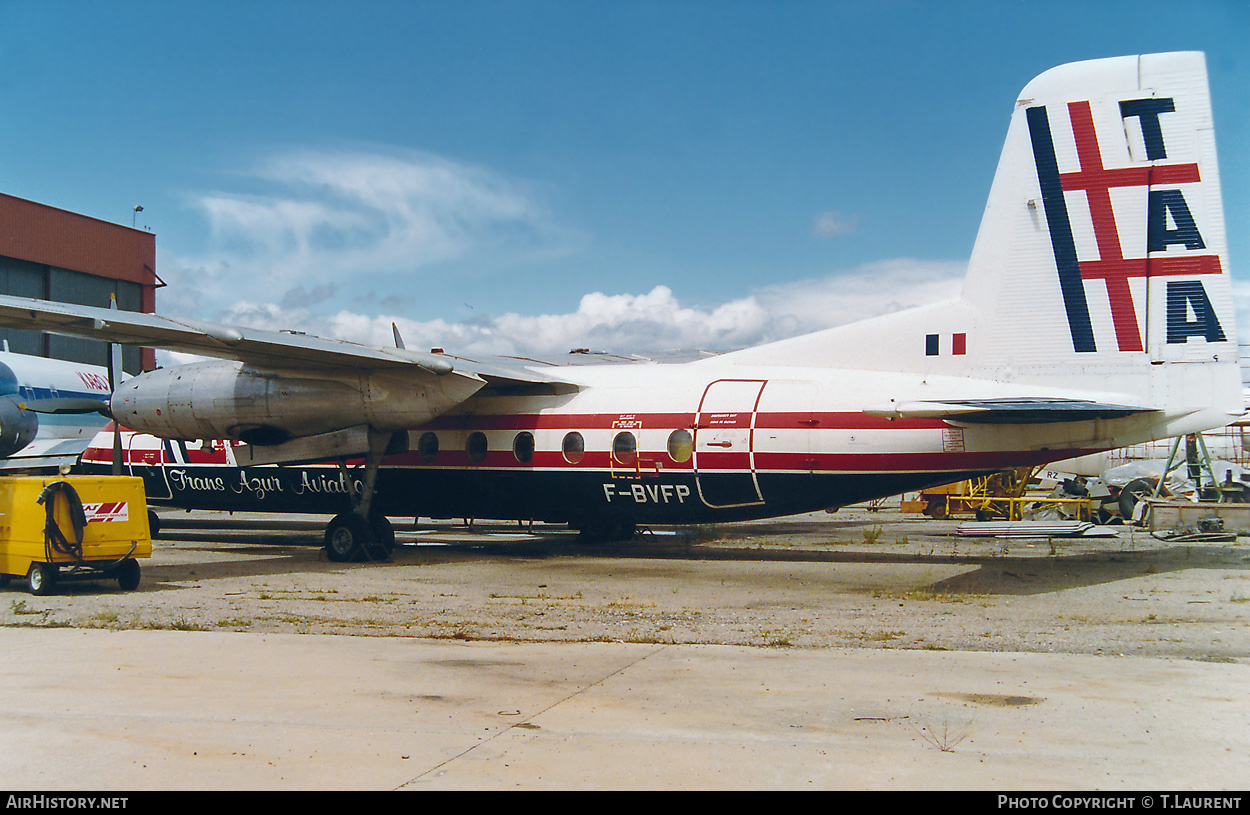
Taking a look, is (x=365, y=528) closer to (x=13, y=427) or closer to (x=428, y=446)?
(x=428, y=446)

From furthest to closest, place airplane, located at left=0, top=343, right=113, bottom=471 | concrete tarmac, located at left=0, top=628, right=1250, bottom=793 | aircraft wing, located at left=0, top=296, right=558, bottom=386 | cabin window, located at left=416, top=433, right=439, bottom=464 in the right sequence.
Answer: airplane, located at left=0, top=343, right=113, bottom=471 → cabin window, located at left=416, top=433, right=439, bottom=464 → aircraft wing, located at left=0, top=296, right=558, bottom=386 → concrete tarmac, located at left=0, top=628, right=1250, bottom=793

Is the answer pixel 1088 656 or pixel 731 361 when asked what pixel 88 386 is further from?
pixel 1088 656

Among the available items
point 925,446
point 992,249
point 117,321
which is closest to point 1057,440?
point 925,446

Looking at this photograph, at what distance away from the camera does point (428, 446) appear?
18.5 m

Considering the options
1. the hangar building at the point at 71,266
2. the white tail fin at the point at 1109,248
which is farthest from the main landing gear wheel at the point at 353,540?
the hangar building at the point at 71,266

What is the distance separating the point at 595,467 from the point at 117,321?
314 inches

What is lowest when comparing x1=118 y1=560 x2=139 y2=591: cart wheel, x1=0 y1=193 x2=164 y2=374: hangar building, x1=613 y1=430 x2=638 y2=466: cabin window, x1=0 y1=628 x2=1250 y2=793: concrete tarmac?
x1=0 y1=628 x2=1250 y2=793: concrete tarmac

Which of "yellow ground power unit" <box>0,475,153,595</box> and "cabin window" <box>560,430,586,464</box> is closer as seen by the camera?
"yellow ground power unit" <box>0,475,153,595</box>

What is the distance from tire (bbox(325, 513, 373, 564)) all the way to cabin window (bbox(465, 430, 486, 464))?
7.80 feet

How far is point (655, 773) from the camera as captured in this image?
17.3ft

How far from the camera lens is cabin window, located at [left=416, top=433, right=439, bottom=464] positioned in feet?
60.5

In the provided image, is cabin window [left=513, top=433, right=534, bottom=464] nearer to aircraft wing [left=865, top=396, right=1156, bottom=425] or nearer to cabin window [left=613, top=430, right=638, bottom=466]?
cabin window [left=613, top=430, right=638, bottom=466]

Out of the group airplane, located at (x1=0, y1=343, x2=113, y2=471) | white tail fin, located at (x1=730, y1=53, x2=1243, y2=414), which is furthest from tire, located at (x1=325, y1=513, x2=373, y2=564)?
white tail fin, located at (x1=730, y1=53, x2=1243, y2=414)

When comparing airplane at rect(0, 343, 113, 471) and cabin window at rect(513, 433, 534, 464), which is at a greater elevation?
airplane at rect(0, 343, 113, 471)
